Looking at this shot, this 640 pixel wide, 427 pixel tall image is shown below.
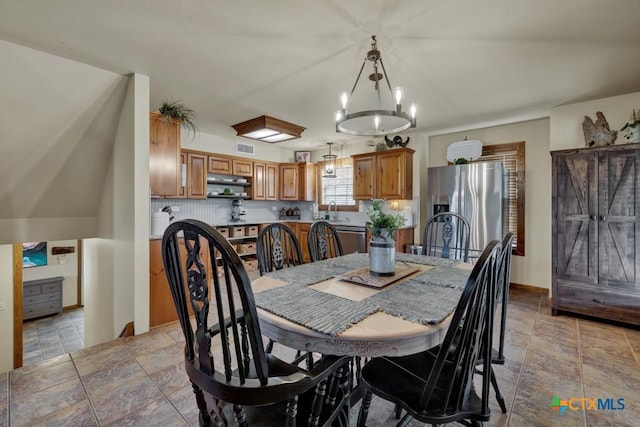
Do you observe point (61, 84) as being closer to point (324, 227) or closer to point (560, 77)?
point (324, 227)

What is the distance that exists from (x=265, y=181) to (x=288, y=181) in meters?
0.50

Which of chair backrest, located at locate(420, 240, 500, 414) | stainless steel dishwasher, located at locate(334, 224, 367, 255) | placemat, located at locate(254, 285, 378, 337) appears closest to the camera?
chair backrest, located at locate(420, 240, 500, 414)

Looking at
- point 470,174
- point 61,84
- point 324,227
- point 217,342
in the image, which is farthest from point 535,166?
point 61,84

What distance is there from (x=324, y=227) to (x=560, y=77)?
8.89 ft

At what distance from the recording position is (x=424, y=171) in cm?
506

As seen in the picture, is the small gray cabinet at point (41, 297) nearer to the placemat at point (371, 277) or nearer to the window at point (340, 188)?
the window at point (340, 188)

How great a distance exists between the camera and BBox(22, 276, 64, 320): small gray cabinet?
536 centimetres

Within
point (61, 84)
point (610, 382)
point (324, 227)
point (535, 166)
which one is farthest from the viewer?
point (535, 166)

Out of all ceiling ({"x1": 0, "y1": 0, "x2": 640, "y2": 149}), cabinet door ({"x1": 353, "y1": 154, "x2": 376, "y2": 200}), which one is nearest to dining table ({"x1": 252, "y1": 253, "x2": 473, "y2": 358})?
ceiling ({"x1": 0, "y1": 0, "x2": 640, "y2": 149})

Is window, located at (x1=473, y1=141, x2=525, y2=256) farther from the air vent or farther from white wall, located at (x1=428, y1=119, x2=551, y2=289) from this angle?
the air vent

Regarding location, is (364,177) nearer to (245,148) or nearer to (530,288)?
(245,148)

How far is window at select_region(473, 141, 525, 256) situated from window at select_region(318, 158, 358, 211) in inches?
101

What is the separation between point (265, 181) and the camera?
229 inches

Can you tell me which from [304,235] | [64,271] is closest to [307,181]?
[304,235]
